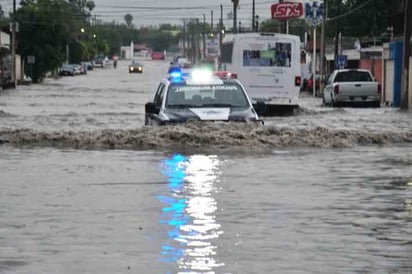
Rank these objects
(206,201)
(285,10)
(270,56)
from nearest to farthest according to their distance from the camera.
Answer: (206,201), (270,56), (285,10)

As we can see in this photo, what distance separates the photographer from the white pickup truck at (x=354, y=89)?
4047cm

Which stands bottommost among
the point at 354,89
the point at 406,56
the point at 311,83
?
the point at 311,83

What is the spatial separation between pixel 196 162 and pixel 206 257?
7.90m

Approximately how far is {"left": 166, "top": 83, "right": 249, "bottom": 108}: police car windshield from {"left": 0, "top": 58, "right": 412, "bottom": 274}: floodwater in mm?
659

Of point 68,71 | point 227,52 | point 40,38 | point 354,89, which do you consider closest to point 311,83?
point 354,89

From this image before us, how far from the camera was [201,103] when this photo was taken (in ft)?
61.7

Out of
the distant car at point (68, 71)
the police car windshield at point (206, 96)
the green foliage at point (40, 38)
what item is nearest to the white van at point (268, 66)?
the police car windshield at point (206, 96)

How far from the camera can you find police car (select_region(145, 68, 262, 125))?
60.1ft

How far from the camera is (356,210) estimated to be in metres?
11.6

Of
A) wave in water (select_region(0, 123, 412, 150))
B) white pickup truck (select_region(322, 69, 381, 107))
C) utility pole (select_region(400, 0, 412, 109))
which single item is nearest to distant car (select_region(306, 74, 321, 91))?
white pickup truck (select_region(322, 69, 381, 107))

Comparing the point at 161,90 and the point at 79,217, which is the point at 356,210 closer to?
the point at 79,217

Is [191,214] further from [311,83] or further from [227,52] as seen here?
[311,83]

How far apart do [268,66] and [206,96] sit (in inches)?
640

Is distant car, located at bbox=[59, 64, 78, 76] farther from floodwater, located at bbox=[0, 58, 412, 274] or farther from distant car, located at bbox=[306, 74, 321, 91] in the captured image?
floodwater, located at bbox=[0, 58, 412, 274]
